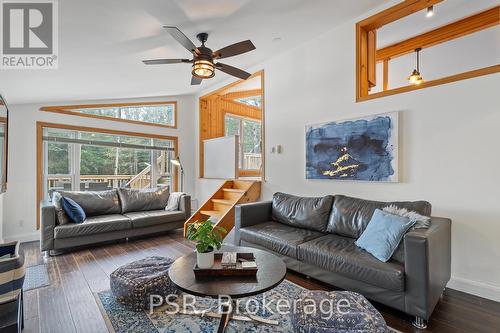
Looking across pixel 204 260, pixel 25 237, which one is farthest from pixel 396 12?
pixel 25 237

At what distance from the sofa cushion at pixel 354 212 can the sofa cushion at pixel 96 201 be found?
365 centimetres

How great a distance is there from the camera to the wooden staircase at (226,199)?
4.55 meters

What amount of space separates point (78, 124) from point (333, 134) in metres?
4.60

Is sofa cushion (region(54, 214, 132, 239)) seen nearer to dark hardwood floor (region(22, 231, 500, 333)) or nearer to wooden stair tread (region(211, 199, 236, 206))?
dark hardwood floor (region(22, 231, 500, 333))

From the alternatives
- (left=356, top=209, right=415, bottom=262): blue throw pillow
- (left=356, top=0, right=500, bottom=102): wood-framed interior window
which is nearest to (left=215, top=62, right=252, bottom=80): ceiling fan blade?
(left=356, top=0, right=500, bottom=102): wood-framed interior window

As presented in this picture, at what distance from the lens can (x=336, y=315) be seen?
1526mm

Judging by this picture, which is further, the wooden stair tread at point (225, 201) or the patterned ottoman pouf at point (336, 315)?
the wooden stair tread at point (225, 201)

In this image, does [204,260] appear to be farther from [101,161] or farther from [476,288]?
[101,161]

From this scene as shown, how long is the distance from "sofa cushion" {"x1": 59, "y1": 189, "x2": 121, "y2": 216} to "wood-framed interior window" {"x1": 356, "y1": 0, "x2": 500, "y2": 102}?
4303mm

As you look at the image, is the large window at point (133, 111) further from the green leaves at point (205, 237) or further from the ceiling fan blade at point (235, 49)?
the green leaves at point (205, 237)

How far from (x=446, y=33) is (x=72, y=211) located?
20.5 feet

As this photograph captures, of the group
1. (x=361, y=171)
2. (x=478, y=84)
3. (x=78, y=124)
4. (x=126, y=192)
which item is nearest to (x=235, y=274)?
(x=361, y=171)

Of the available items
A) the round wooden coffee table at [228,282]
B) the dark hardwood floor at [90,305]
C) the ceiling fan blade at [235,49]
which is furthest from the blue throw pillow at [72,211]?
the ceiling fan blade at [235,49]

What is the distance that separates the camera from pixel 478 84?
241 cm
